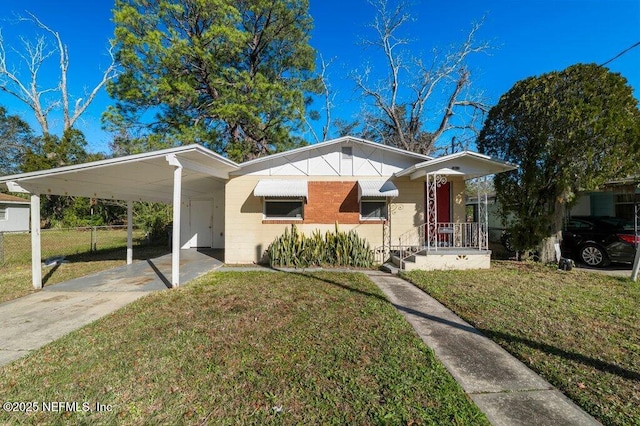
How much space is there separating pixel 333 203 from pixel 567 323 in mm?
6778

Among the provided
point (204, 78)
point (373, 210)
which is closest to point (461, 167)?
point (373, 210)

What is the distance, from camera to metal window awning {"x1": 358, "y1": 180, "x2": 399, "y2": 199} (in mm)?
9016

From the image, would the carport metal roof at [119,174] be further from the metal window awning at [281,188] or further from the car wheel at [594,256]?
the car wheel at [594,256]

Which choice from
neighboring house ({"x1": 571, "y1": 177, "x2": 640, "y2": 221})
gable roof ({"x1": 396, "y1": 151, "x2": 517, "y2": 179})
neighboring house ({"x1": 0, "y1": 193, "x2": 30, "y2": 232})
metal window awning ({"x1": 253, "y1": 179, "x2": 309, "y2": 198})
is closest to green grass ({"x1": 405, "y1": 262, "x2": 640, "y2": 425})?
gable roof ({"x1": 396, "y1": 151, "x2": 517, "y2": 179})

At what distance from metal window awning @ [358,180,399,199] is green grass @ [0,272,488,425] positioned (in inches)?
187

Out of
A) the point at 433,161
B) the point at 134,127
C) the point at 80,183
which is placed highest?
the point at 134,127

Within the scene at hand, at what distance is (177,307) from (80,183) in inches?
179

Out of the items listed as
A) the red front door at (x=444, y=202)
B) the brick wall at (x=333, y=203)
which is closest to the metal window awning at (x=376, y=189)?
the brick wall at (x=333, y=203)

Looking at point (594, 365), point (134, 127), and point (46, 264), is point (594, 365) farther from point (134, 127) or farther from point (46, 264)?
point (134, 127)

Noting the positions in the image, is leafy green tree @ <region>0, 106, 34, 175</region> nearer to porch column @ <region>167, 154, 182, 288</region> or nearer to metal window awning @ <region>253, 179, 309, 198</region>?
metal window awning @ <region>253, 179, 309, 198</region>

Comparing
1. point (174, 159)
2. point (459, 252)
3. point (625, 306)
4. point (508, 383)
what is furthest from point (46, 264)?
point (625, 306)

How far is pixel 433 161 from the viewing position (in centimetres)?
845

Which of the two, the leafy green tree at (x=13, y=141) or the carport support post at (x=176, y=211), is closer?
the carport support post at (x=176, y=211)

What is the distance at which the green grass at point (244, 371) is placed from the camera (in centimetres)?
239
